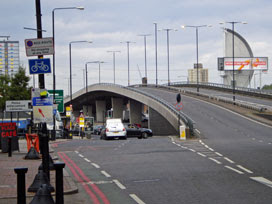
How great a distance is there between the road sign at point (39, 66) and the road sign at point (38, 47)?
28 centimetres

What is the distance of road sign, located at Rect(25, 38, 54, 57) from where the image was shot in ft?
46.0

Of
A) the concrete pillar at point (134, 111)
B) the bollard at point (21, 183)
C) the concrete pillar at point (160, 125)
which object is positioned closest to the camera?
the bollard at point (21, 183)

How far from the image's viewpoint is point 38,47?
46.2ft

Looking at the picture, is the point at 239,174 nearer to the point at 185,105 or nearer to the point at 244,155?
the point at 244,155

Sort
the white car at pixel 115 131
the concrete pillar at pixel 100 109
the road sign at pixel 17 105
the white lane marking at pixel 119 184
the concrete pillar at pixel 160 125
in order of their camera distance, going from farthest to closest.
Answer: the concrete pillar at pixel 100 109 → the concrete pillar at pixel 160 125 → the white car at pixel 115 131 → the road sign at pixel 17 105 → the white lane marking at pixel 119 184

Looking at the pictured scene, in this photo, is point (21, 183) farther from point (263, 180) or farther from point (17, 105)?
point (17, 105)

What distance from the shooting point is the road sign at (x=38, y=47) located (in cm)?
1403

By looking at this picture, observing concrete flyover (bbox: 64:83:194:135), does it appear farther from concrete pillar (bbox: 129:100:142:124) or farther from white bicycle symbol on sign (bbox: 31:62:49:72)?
white bicycle symbol on sign (bbox: 31:62:49:72)

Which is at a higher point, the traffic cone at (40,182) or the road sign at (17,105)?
the road sign at (17,105)

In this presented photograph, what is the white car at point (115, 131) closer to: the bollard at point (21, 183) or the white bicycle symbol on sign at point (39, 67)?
the white bicycle symbol on sign at point (39, 67)

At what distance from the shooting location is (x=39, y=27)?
1630cm

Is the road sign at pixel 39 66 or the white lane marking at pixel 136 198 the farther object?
the road sign at pixel 39 66

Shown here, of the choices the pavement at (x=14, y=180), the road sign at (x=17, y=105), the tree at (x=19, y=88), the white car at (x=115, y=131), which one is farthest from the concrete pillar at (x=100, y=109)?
the pavement at (x=14, y=180)

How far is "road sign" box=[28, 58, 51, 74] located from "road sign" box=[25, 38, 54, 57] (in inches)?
11.0
